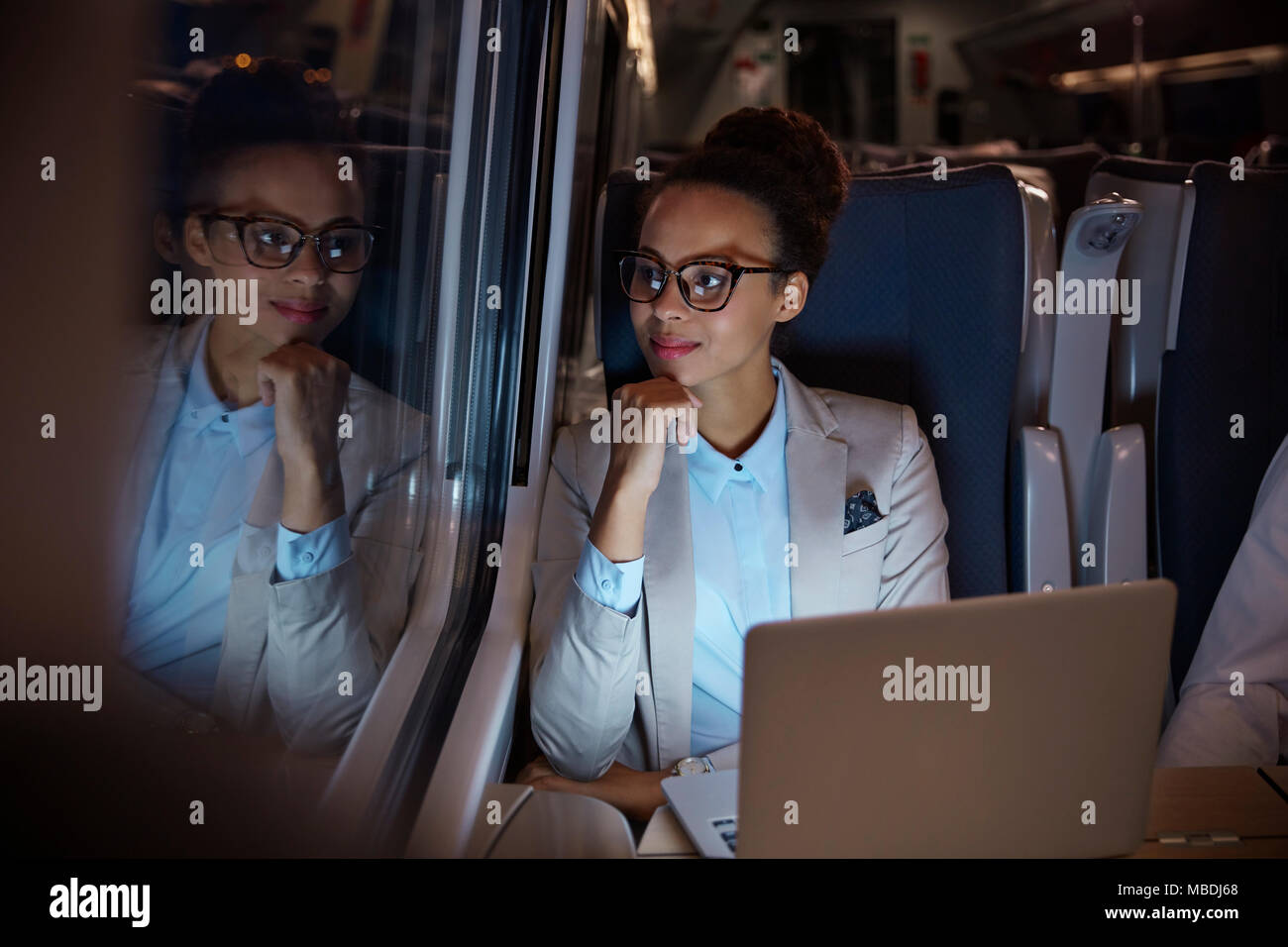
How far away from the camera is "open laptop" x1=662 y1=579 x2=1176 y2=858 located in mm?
767

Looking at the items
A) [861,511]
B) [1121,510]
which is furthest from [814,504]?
[1121,510]

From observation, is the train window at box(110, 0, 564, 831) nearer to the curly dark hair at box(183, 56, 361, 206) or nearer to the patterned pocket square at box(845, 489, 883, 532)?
the curly dark hair at box(183, 56, 361, 206)

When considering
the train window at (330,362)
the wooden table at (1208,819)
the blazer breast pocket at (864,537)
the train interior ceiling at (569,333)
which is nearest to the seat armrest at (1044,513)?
the train interior ceiling at (569,333)

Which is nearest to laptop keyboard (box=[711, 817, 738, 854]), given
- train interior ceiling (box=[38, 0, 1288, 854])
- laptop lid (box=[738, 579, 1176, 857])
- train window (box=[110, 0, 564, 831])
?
laptop lid (box=[738, 579, 1176, 857])

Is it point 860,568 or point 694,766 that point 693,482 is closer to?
point 860,568

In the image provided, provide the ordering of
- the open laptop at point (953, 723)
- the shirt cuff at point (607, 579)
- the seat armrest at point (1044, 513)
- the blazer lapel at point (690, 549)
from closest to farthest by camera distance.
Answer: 1. the open laptop at point (953, 723)
2. the shirt cuff at point (607, 579)
3. the blazer lapel at point (690, 549)
4. the seat armrest at point (1044, 513)

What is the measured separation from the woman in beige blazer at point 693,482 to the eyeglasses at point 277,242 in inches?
17.0

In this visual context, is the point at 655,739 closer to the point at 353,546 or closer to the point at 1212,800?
the point at 353,546

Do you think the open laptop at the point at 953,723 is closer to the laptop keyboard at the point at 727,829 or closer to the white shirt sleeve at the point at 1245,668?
the laptop keyboard at the point at 727,829

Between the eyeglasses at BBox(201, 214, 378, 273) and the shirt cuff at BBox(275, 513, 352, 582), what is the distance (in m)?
0.27

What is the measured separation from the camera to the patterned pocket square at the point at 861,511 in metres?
1.49

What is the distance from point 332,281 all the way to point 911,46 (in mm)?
7237

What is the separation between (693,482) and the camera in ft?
4.94
